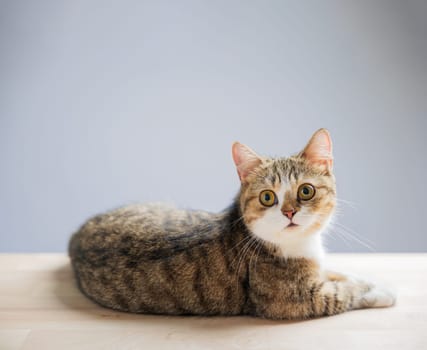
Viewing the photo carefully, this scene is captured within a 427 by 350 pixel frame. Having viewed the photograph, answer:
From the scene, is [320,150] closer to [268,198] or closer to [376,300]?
[268,198]

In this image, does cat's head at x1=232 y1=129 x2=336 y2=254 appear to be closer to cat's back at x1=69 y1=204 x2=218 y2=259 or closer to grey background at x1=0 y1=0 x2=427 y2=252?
cat's back at x1=69 y1=204 x2=218 y2=259

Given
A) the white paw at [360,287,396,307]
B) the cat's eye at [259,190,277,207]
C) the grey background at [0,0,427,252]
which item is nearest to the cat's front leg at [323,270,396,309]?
the white paw at [360,287,396,307]

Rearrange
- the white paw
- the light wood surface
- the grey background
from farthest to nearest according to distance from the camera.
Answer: the grey background, the white paw, the light wood surface

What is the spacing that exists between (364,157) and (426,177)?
0.33 m

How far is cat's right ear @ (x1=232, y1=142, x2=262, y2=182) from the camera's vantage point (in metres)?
1.88

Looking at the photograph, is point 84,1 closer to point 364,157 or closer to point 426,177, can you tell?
point 364,157

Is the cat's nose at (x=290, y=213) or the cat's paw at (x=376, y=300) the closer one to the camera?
the cat's nose at (x=290, y=213)

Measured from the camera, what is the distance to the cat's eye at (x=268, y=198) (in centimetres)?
181

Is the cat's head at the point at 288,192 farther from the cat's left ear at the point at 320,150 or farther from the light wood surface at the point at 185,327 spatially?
the light wood surface at the point at 185,327

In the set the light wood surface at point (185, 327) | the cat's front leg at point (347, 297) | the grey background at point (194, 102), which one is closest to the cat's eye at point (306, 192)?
the cat's front leg at point (347, 297)

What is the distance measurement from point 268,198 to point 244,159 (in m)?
0.17

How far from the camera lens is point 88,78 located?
2.49 m

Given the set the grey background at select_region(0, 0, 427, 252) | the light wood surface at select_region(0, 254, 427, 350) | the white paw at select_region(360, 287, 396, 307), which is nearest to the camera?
the light wood surface at select_region(0, 254, 427, 350)

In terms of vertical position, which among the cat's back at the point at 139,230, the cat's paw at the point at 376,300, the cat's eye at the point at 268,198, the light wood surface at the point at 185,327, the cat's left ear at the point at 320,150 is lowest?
the light wood surface at the point at 185,327
